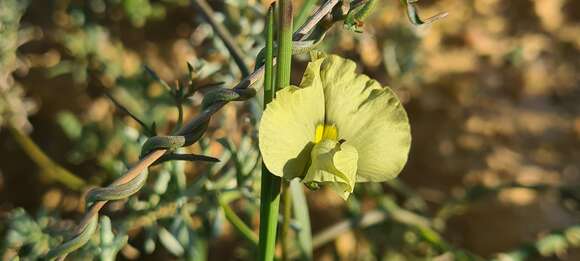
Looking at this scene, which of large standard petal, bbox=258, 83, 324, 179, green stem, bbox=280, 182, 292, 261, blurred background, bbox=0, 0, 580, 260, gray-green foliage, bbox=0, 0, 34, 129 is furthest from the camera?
blurred background, bbox=0, 0, 580, 260

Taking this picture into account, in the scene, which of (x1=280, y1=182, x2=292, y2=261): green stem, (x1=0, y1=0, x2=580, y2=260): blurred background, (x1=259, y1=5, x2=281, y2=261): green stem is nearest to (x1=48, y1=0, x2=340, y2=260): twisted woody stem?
(x1=259, y1=5, x2=281, y2=261): green stem

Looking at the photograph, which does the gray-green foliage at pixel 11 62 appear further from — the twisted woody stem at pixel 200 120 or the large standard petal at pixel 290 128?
the large standard petal at pixel 290 128

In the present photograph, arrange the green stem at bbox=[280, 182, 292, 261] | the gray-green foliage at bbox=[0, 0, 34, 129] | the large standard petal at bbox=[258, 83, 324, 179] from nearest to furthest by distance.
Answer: the large standard petal at bbox=[258, 83, 324, 179] → the green stem at bbox=[280, 182, 292, 261] → the gray-green foliage at bbox=[0, 0, 34, 129]

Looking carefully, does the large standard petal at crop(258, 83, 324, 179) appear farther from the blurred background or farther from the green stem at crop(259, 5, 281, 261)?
the blurred background

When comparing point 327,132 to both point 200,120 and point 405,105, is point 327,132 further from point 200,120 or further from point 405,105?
point 405,105

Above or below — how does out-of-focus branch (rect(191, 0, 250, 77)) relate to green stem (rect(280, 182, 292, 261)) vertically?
above

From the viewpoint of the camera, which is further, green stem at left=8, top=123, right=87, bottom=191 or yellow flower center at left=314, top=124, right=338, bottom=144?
green stem at left=8, top=123, right=87, bottom=191

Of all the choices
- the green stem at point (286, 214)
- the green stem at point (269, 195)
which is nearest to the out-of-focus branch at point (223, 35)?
the green stem at point (286, 214)
